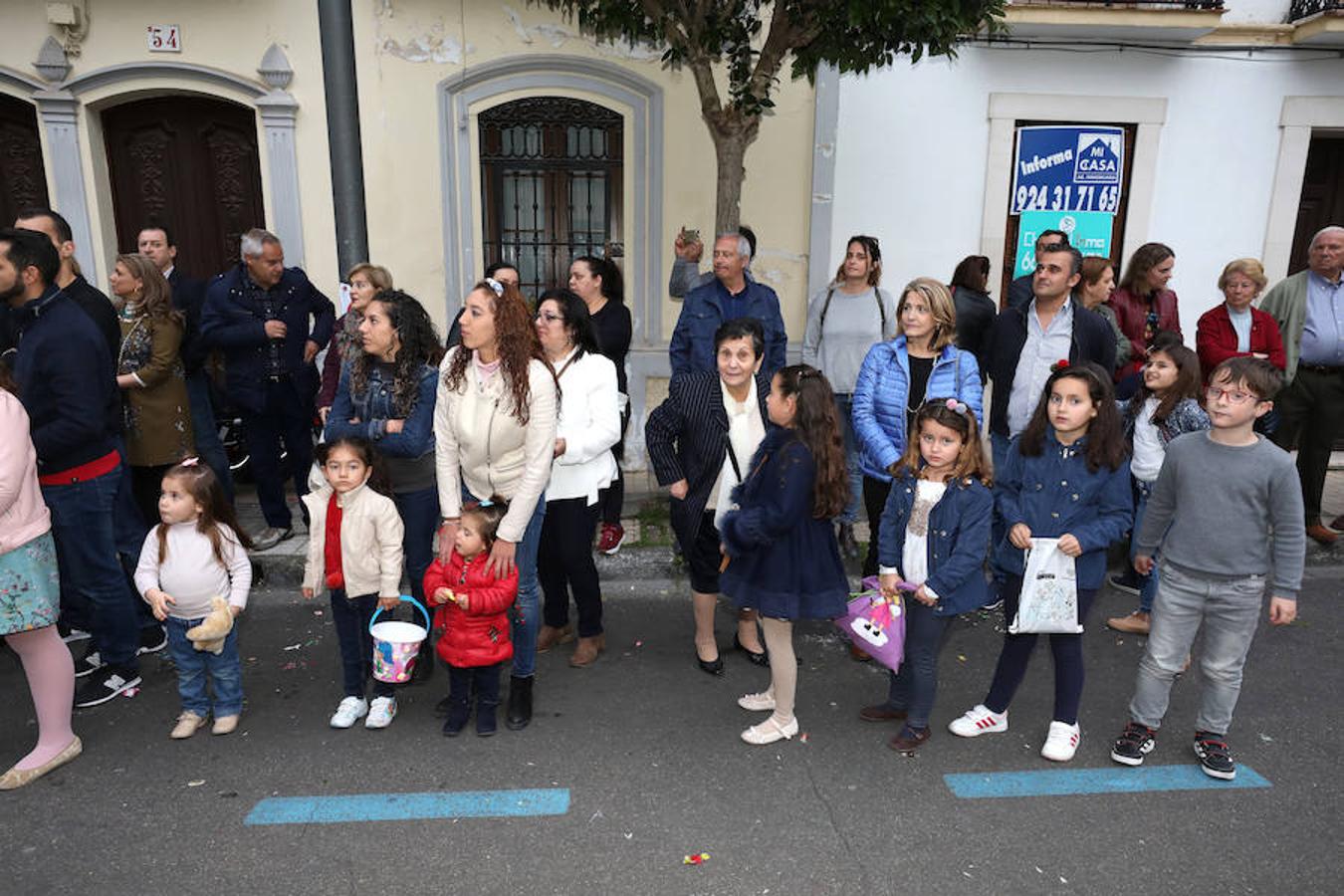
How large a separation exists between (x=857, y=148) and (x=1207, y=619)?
5374mm

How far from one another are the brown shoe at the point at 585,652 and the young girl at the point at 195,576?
4.79ft

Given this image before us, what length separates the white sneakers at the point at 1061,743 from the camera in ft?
12.1

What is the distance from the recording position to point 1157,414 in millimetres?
4562

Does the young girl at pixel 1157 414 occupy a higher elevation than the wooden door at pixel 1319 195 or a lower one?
lower

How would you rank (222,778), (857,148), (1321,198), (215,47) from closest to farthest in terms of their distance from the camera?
(222,778)
(215,47)
(857,148)
(1321,198)

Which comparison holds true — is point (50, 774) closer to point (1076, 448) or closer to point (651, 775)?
point (651, 775)

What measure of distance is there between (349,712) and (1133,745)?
3170 millimetres

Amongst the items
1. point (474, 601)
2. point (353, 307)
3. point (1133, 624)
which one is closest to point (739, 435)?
point (474, 601)

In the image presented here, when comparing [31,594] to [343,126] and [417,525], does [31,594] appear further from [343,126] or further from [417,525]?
[343,126]

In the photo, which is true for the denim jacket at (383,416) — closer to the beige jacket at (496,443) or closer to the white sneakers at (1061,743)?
the beige jacket at (496,443)

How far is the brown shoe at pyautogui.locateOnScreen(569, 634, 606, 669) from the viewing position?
445 cm

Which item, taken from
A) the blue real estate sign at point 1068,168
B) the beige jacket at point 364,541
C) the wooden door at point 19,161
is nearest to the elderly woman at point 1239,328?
the blue real estate sign at point 1068,168

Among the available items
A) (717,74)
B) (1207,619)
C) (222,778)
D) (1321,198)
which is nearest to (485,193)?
(717,74)

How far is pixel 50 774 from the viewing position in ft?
11.7
